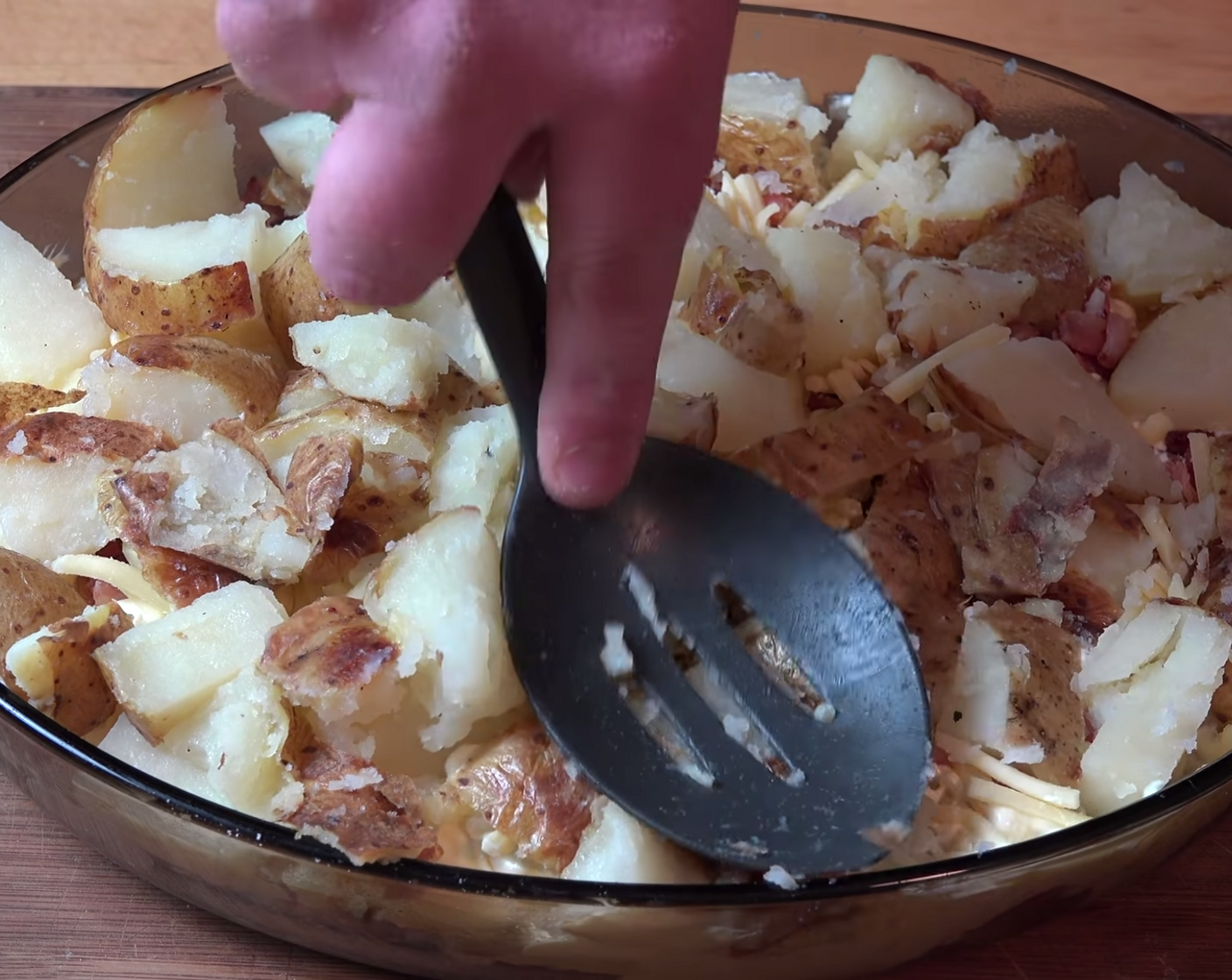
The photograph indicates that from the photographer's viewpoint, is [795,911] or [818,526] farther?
[818,526]

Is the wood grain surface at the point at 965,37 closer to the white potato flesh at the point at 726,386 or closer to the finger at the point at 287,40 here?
the white potato flesh at the point at 726,386

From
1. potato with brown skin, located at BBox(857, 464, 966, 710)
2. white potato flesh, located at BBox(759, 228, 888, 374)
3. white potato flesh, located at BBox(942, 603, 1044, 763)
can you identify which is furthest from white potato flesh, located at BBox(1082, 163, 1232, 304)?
white potato flesh, located at BBox(942, 603, 1044, 763)

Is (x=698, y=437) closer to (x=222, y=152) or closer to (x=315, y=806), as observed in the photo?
(x=315, y=806)

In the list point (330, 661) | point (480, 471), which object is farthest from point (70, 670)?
point (480, 471)

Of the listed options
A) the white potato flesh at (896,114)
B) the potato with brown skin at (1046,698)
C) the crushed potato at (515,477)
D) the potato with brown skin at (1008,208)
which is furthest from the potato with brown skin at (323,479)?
the white potato flesh at (896,114)

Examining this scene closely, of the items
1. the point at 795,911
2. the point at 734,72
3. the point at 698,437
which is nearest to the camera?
the point at 795,911

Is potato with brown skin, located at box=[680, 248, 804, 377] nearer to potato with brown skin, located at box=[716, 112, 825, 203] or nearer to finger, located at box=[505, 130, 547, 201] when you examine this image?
potato with brown skin, located at box=[716, 112, 825, 203]

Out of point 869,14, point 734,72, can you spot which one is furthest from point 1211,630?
point 869,14

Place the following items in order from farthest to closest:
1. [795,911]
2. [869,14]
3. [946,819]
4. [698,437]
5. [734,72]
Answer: [869,14]
[734,72]
[698,437]
[946,819]
[795,911]
